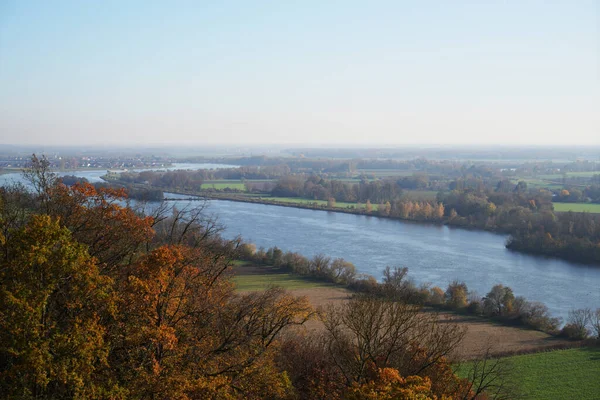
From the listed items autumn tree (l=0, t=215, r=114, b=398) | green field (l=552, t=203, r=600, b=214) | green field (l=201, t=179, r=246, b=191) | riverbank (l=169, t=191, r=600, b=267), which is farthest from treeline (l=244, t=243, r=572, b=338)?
green field (l=201, t=179, r=246, b=191)

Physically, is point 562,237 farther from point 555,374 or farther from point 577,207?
point 555,374

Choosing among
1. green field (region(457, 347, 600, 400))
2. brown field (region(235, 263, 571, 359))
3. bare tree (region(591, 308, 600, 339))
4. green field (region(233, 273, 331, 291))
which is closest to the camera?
green field (region(457, 347, 600, 400))

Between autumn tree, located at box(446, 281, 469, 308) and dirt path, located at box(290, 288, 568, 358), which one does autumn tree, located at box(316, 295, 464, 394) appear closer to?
dirt path, located at box(290, 288, 568, 358)

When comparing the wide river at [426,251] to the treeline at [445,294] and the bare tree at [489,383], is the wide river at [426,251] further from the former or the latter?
the bare tree at [489,383]

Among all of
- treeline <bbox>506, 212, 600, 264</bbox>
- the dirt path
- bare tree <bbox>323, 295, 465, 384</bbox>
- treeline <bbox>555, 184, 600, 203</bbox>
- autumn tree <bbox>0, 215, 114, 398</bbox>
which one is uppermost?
autumn tree <bbox>0, 215, 114, 398</bbox>

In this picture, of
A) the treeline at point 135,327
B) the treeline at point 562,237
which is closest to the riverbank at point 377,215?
the treeline at point 562,237

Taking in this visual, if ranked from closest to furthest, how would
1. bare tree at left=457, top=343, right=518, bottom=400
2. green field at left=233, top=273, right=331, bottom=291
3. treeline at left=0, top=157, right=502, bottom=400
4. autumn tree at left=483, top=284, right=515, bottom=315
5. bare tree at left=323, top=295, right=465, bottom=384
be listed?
treeline at left=0, top=157, right=502, bottom=400 → bare tree at left=323, top=295, right=465, bottom=384 → bare tree at left=457, top=343, right=518, bottom=400 → autumn tree at left=483, top=284, right=515, bottom=315 → green field at left=233, top=273, right=331, bottom=291

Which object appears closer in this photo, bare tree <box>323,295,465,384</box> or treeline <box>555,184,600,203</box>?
bare tree <box>323,295,465,384</box>

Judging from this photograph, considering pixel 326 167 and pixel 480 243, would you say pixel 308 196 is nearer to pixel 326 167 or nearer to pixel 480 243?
pixel 480 243
